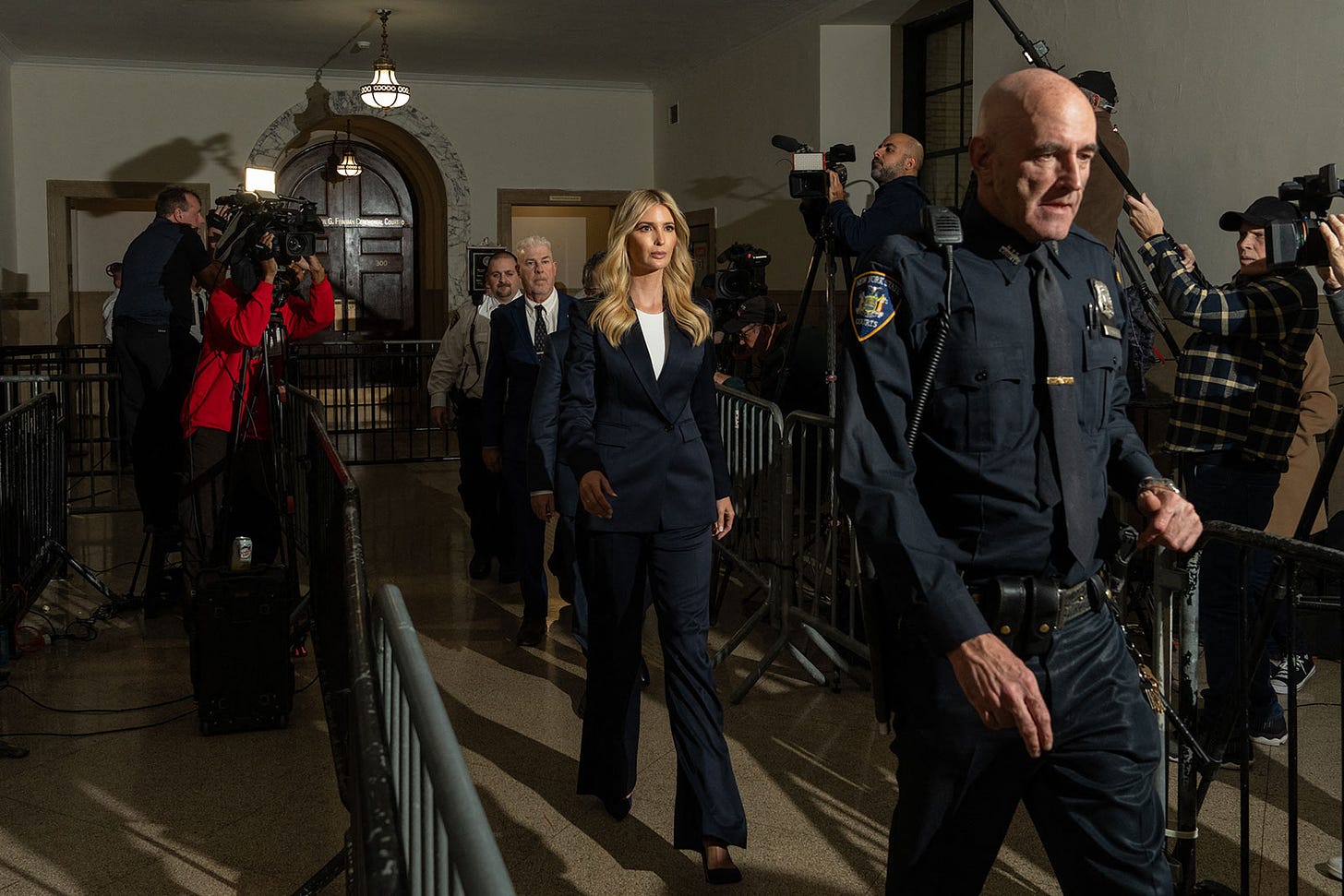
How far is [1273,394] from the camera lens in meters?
4.47

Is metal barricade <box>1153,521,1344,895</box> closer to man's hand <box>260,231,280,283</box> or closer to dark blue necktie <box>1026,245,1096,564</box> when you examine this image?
dark blue necktie <box>1026,245,1096,564</box>

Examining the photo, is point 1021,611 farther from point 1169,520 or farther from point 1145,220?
point 1145,220

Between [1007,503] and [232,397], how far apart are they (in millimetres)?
4157

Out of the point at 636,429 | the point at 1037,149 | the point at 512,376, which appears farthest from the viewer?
the point at 512,376

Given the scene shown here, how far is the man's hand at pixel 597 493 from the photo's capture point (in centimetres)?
345

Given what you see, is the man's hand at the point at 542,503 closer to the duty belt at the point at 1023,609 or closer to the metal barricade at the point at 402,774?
the metal barricade at the point at 402,774

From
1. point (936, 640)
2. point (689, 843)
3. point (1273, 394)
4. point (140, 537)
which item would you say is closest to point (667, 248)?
point (689, 843)

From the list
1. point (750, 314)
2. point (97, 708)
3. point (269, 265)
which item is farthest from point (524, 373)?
point (97, 708)

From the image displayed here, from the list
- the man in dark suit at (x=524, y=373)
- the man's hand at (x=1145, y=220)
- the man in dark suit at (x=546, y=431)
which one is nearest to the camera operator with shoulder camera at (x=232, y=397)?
the man in dark suit at (x=524, y=373)

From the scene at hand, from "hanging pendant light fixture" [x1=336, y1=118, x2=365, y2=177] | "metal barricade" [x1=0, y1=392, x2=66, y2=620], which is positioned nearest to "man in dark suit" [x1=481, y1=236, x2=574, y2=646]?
"metal barricade" [x1=0, y1=392, x2=66, y2=620]

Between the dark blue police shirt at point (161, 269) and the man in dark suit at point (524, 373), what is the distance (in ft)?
8.38

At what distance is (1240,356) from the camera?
182 inches

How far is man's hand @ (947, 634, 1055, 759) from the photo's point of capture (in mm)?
1859

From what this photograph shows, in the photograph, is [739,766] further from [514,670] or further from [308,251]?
[308,251]
